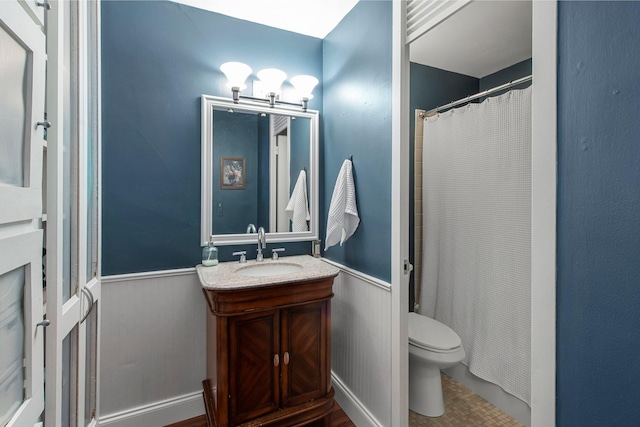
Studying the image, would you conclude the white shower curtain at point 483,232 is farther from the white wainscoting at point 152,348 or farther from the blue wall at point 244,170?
the white wainscoting at point 152,348

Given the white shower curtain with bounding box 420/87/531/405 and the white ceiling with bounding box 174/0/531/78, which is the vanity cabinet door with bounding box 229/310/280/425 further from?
the white ceiling with bounding box 174/0/531/78

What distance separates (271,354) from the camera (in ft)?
5.30

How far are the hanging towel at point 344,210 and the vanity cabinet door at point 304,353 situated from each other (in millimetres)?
431

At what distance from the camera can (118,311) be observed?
1.75 meters

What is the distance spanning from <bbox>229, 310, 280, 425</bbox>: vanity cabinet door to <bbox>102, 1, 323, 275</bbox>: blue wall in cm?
59

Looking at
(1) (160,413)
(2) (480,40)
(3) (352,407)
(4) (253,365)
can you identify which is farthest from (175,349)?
(2) (480,40)

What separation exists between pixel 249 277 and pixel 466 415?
161 centimetres

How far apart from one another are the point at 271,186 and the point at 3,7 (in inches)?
61.1

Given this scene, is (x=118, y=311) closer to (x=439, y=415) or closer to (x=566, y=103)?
(x=439, y=415)

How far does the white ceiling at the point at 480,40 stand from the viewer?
73.0 inches

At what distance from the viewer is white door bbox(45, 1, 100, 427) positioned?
826 millimetres

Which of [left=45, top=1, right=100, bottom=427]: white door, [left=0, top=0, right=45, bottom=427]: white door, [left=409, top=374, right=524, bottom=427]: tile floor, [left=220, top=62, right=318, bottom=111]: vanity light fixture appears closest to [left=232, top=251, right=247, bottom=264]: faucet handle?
[left=45, top=1, right=100, bottom=427]: white door

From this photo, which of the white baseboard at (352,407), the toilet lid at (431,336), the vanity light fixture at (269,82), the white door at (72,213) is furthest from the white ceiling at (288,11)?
the white baseboard at (352,407)

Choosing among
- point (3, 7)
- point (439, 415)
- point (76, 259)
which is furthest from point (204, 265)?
point (439, 415)
